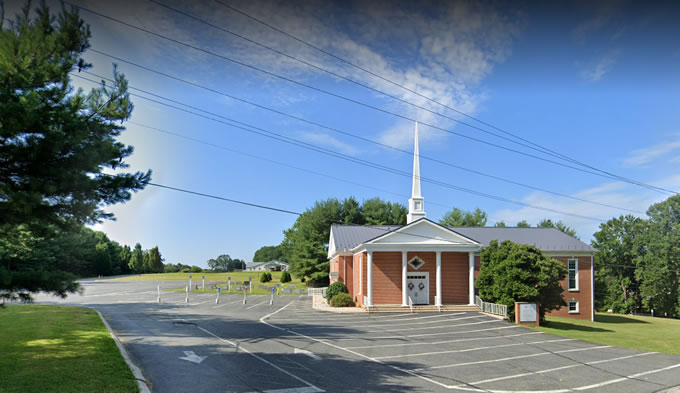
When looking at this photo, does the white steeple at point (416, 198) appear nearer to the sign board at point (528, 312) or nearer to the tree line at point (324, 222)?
the sign board at point (528, 312)

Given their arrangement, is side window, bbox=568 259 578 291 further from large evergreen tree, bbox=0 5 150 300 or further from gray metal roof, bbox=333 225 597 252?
large evergreen tree, bbox=0 5 150 300

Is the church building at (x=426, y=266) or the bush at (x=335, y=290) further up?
the church building at (x=426, y=266)

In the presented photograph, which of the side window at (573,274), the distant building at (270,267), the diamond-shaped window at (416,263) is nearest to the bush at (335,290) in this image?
the diamond-shaped window at (416,263)

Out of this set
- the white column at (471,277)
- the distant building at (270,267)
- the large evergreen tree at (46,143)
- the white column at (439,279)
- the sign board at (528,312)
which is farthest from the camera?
the distant building at (270,267)

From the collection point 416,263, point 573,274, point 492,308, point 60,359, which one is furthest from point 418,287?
point 60,359

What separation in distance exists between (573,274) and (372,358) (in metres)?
27.7

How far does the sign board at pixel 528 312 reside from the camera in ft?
81.7

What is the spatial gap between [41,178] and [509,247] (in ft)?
81.6

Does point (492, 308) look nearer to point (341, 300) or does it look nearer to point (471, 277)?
point (471, 277)

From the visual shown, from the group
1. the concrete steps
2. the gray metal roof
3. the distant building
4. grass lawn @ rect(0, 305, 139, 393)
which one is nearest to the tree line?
the gray metal roof

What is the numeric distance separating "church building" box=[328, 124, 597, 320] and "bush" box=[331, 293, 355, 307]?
0.84m

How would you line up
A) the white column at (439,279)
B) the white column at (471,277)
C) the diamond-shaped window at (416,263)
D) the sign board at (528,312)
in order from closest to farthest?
the sign board at (528,312), the white column at (439,279), the white column at (471,277), the diamond-shaped window at (416,263)

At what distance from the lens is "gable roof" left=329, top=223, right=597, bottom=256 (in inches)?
1416

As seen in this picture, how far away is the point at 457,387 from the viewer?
36.7ft
